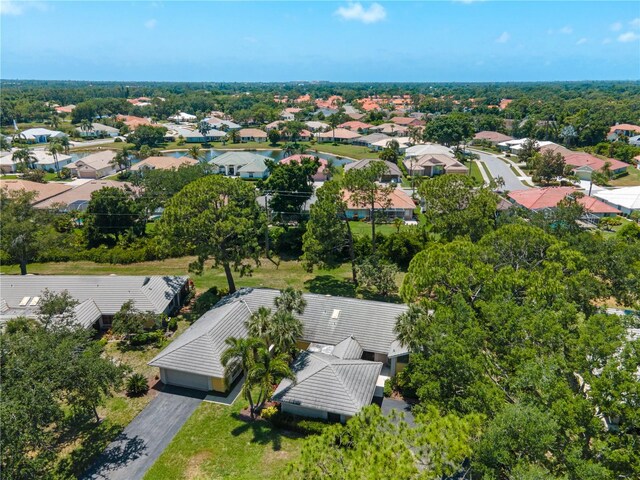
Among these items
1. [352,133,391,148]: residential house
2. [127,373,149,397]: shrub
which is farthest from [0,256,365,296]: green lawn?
[352,133,391,148]: residential house

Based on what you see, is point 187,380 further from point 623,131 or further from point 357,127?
point 623,131

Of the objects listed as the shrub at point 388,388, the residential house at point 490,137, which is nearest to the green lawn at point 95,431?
the shrub at point 388,388

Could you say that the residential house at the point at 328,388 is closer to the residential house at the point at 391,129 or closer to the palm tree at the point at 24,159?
the palm tree at the point at 24,159

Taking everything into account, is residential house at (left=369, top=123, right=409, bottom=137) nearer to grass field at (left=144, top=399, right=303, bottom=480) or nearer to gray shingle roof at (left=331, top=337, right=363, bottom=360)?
gray shingle roof at (left=331, top=337, right=363, bottom=360)

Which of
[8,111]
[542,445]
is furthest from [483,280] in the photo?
[8,111]

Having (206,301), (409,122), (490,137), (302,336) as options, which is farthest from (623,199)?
(409,122)

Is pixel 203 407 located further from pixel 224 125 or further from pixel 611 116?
pixel 611 116

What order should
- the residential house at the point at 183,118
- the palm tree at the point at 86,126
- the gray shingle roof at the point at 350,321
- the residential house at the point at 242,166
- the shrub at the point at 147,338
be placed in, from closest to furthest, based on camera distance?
1. the gray shingle roof at the point at 350,321
2. the shrub at the point at 147,338
3. the residential house at the point at 242,166
4. the palm tree at the point at 86,126
5. the residential house at the point at 183,118
